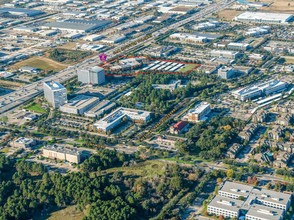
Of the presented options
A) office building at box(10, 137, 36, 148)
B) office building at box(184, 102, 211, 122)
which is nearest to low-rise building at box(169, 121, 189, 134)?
office building at box(184, 102, 211, 122)

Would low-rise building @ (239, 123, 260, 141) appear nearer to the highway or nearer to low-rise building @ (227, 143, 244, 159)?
low-rise building @ (227, 143, 244, 159)

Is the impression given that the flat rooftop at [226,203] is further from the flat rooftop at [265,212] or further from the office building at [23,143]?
the office building at [23,143]

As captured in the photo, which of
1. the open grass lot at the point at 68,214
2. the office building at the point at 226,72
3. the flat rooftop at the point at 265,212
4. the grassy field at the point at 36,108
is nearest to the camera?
the flat rooftop at the point at 265,212

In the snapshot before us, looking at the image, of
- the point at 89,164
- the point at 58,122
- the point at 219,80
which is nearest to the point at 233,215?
the point at 89,164

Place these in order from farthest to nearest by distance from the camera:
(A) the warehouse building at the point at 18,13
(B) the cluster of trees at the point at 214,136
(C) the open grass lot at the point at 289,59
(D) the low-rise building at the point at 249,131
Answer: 1. (A) the warehouse building at the point at 18,13
2. (C) the open grass lot at the point at 289,59
3. (D) the low-rise building at the point at 249,131
4. (B) the cluster of trees at the point at 214,136

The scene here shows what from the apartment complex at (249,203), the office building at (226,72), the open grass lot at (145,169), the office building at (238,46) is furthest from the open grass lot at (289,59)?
the apartment complex at (249,203)

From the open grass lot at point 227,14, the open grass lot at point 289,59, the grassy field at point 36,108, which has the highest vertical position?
the open grass lot at point 227,14
